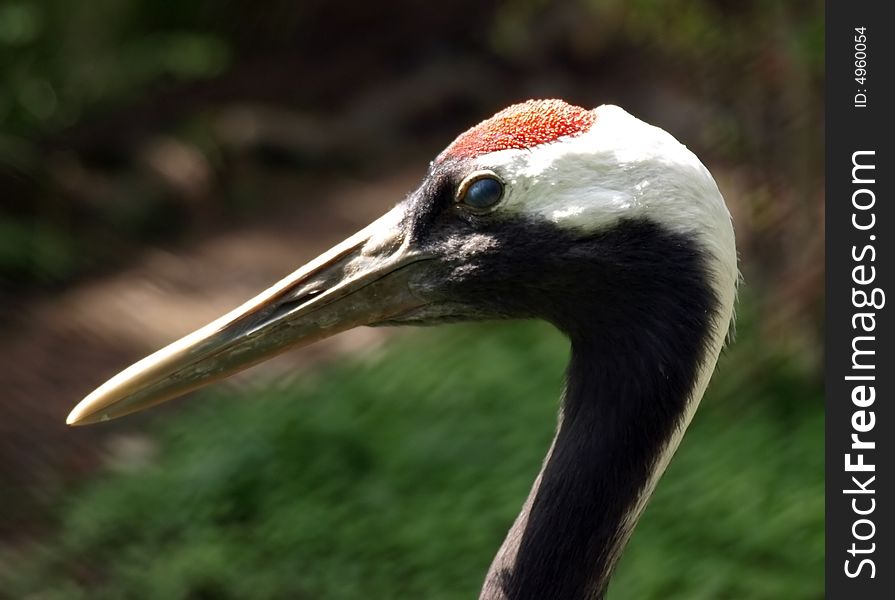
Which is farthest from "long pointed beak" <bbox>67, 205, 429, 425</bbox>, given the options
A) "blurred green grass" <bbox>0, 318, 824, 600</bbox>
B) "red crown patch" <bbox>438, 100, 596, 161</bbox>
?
"blurred green grass" <bbox>0, 318, 824, 600</bbox>

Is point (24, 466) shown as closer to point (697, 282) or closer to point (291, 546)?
point (291, 546)

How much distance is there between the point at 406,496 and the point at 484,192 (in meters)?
2.62

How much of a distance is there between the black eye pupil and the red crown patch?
6 cm

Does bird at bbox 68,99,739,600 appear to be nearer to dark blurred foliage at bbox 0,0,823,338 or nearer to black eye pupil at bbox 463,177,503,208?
black eye pupil at bbox 463,177,503,208

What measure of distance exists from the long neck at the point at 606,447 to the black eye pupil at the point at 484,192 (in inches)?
13.5

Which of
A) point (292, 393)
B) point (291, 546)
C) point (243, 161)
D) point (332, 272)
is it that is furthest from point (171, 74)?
point (332, 272)

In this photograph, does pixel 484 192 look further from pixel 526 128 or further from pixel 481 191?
pixel 526 128

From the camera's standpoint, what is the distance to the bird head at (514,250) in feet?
7.75

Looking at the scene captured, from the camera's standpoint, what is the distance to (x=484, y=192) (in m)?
2.44

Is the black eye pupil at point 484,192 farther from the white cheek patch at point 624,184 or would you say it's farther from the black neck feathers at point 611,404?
the black neck feathers at point 611,404

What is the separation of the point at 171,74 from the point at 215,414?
12.1ft

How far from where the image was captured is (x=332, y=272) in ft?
8.66

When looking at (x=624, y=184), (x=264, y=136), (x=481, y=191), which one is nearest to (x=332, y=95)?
(x=264, y=136)

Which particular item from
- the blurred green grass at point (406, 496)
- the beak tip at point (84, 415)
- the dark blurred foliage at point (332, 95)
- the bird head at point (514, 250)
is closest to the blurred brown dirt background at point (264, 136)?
the dark blurred foliage at point (332, 95)
